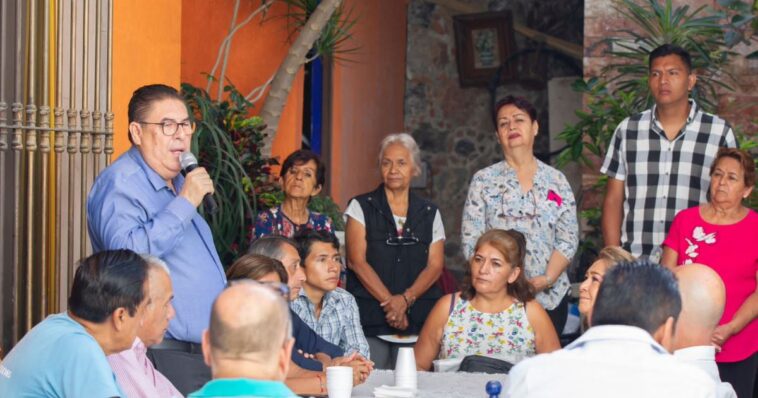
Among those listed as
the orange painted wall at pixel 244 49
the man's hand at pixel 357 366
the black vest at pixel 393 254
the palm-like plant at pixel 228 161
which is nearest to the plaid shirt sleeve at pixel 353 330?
the black vest at pixel 393 254

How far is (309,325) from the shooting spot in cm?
517

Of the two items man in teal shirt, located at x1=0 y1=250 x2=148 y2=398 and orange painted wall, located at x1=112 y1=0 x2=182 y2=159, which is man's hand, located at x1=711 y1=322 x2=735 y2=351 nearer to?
man in teal shirt, located at x1=0 y1=250 x2=148 y2=398

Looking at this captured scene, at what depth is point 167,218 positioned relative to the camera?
396 centimetres

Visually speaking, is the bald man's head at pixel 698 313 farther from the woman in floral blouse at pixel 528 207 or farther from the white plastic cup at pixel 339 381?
the woman in floral blouse at pixel 528 207

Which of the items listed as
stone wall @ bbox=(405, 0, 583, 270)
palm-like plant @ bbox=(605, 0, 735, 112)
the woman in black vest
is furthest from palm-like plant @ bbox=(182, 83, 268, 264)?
stone wall @ bbox=(405, 0, 583, 270)

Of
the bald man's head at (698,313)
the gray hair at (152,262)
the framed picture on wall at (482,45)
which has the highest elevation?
the framed picture on wall at (482,45)

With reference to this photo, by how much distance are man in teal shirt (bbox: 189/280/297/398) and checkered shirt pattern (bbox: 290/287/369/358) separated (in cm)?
275

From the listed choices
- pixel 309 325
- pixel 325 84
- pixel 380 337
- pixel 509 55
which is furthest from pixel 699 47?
pixel 509 55

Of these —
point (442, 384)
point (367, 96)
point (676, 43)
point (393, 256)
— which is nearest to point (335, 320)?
point (393, 256)

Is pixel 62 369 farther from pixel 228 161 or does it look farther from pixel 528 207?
pixel 228 161

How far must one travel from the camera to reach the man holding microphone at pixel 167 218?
12.9 feet

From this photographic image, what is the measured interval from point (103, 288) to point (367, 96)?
7.34 meters

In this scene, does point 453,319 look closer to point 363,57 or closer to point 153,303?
point 153,303

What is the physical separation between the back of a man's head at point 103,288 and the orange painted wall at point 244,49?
4702 mm
